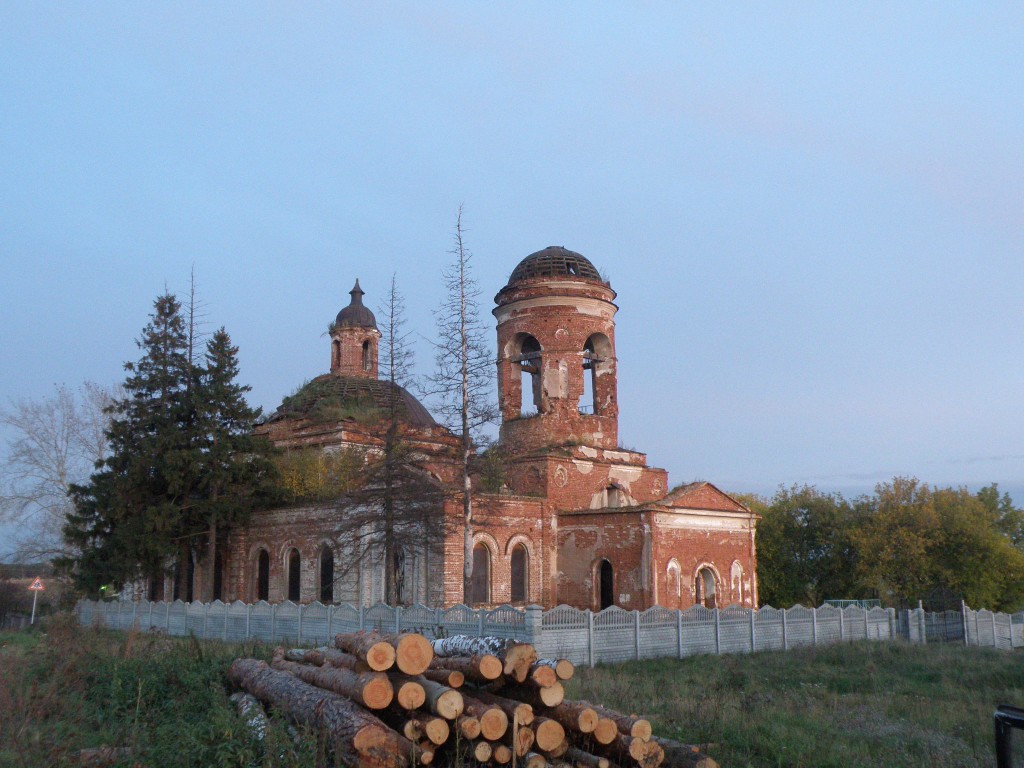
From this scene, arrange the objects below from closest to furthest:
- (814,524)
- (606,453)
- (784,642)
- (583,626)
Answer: (583,626) → (784,642) → (606,453) → (814,524)

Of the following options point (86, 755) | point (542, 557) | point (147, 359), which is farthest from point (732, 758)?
point (147, 359)

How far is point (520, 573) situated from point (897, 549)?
1678 cm

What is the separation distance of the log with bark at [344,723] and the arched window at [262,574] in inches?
823

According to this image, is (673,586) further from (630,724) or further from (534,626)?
(630,724)

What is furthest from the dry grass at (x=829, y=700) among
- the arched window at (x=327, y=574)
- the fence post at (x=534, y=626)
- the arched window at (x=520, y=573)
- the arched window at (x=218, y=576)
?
the arched window at (x=218, y=576)

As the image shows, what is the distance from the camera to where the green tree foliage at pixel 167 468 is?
2781 centimetres

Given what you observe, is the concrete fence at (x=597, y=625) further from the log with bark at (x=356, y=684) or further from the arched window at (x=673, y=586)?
the log with bark at (x=356, y=684)

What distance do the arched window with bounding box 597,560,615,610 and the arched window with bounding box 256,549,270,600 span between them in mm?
10650

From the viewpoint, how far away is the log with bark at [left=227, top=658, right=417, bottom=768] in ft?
23.2

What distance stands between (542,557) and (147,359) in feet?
45.8

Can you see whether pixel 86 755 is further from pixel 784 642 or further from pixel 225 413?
pixel 225 413

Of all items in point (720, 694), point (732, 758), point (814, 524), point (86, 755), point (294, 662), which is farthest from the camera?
point (814, 524)

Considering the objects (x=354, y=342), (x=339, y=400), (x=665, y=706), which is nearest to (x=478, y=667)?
(x=665, y=706)

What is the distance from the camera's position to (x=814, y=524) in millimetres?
38938
